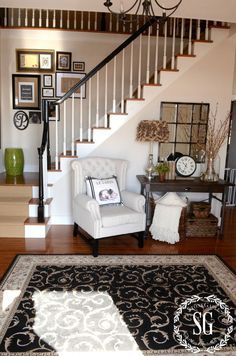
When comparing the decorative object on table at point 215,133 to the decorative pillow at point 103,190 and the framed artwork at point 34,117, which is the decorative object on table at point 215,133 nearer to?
the decorative pillow at point 103,190

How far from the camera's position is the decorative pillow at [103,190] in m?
3.92

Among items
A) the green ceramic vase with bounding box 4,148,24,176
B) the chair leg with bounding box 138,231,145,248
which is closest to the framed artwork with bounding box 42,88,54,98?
the green ceramic vase with bounding box 4,148,24,176

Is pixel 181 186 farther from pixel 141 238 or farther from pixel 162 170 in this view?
pixel 141 238

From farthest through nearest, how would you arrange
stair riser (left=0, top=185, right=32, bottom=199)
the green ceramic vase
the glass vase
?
the green ceramic vase, stair riser (left=0, top=185, right=32, bottom=199), the glass vase

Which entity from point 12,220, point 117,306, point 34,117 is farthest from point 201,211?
point 34,117

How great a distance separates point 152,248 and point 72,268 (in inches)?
43.8

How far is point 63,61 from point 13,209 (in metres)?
2.75

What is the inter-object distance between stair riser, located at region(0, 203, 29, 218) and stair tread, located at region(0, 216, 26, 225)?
0.05 metres

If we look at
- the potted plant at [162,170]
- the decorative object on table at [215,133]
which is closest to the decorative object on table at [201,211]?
the decorative object on table at [215,133]

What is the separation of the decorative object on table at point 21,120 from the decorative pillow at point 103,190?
2235mm

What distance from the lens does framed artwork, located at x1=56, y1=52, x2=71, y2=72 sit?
5.34 meters

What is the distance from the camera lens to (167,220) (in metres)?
4.07

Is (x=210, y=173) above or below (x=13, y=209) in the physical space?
above

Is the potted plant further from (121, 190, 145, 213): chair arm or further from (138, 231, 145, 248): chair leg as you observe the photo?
(138, 231, 145, 248): chair leg
